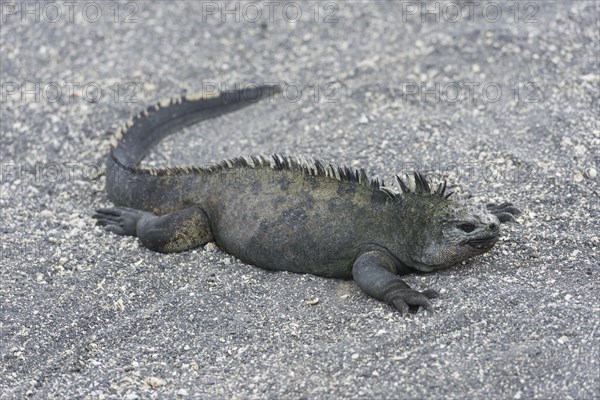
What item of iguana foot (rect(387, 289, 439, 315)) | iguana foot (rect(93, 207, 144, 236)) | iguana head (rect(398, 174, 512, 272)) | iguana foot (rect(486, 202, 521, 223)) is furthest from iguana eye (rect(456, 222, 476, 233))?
iguana foot (rect(93, 207, 144, 236))

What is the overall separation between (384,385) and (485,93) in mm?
4037

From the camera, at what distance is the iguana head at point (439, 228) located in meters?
5.45

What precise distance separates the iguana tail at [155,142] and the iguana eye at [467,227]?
7.14ft

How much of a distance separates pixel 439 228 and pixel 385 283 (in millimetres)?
513

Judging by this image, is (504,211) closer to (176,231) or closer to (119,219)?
(176,231)

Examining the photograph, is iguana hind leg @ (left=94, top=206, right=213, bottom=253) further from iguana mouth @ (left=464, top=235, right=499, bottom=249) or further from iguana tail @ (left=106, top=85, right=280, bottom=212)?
iguana mouth @ (left=464, top=235, right=499, bottom=249)

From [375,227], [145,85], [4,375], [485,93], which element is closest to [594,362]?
[375,227]

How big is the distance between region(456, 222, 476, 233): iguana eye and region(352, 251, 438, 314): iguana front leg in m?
0.46

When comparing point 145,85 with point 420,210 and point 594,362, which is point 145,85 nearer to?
point 420,210

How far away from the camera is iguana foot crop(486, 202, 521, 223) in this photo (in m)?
6.05

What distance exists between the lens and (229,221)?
6.16 metres

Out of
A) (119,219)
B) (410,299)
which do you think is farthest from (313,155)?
(410,299)

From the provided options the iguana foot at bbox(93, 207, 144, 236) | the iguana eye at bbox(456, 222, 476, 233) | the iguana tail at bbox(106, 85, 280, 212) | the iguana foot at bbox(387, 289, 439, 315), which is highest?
the iguana eye at bbox(456, 222, 476, 233)

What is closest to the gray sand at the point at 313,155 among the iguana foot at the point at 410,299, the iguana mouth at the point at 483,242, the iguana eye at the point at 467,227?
the iguana foot at the point at 410,299
